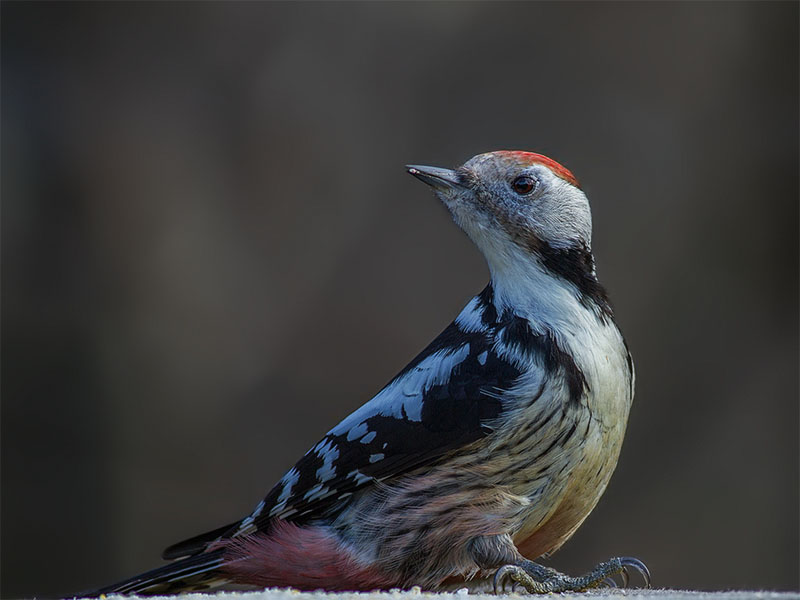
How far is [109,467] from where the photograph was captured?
5984mm

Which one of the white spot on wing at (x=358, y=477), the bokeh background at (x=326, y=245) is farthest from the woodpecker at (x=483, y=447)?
the bokeh background at (x=326, y=245)

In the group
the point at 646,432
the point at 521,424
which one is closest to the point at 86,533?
the point at 646,432

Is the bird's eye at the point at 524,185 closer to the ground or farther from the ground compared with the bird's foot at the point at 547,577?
farther from the ground

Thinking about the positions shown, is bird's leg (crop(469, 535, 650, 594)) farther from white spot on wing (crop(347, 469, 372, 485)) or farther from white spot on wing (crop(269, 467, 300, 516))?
white spot on wing (crop(269, 467, 300, 516))

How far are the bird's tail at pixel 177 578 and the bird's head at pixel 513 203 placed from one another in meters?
1.16

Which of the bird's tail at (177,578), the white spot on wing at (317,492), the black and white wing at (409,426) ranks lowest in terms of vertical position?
the bird's tail at (177,578)

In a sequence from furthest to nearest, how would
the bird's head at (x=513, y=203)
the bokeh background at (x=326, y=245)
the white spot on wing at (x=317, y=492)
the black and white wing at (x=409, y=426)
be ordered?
the bokeh background at (x=326, y=245)
the bird's head at (x=513, y=203)
the white spot on wing at (x=317, y=492)
the black and white wing at (x=409, y=426)

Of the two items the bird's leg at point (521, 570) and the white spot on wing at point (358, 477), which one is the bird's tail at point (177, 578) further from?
the bird's leg at point (521, 570)

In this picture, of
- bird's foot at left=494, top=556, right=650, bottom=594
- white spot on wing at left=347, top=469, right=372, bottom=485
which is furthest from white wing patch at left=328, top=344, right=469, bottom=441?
bird's foot at left=494, top=556, right=650, bottom=594

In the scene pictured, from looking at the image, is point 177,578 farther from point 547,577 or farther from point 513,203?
point 513,203

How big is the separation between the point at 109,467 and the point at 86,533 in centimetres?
45

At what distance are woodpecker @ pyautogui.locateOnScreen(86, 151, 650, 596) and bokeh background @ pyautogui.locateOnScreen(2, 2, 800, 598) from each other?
124 inches

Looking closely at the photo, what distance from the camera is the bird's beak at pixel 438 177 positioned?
9.03 feet

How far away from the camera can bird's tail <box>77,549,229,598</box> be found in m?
2.62
